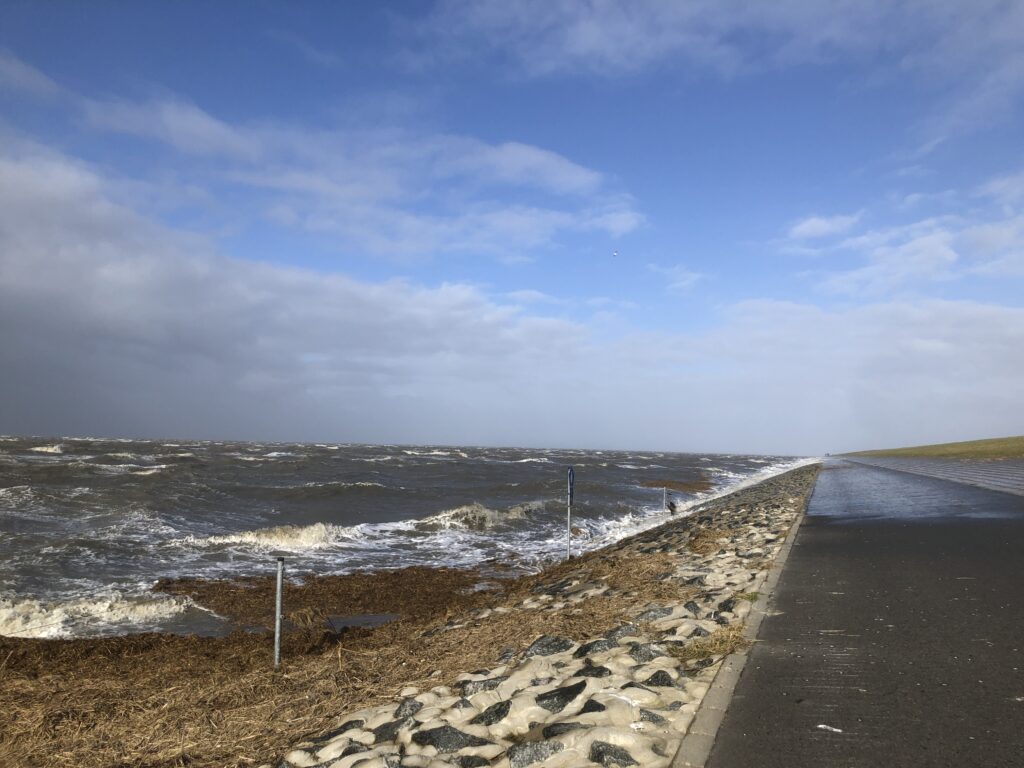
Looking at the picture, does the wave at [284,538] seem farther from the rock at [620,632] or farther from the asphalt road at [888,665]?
the asphalt road at [888,665]

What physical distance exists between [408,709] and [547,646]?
173cm

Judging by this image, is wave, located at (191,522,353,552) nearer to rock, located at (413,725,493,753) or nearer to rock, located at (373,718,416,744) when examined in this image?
rock, located at (373,718,416,744)

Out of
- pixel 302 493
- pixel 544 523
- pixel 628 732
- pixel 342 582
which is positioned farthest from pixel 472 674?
pixel 302 493

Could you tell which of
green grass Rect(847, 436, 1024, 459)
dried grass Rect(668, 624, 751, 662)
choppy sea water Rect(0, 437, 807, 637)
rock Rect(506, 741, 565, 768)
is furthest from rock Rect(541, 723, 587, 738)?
green grass Rect(847, 436, 1024, 459)

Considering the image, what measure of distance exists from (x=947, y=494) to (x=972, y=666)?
19.4m

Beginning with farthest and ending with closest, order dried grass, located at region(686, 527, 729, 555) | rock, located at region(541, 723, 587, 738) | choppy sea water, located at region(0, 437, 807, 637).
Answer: dried grass, located at region(686, 527, 729, 555) < choppy sea water, located at region(0, 437, 807, 637) < rock, located at region(541, 723, 587, 738)

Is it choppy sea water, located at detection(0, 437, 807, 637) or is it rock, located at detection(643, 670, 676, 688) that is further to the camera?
choppy sea water, located at detection(0, 437, 807, 637)

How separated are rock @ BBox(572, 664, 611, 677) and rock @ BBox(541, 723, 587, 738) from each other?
92cm

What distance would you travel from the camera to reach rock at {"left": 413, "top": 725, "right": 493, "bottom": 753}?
13.5ft

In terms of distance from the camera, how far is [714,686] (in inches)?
188

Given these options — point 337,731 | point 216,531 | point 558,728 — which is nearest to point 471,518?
point 216,531

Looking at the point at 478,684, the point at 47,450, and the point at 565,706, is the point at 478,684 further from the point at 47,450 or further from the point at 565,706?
Result: the point at 47,450

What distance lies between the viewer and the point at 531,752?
387cm

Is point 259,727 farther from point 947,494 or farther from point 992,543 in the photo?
point 947,494
